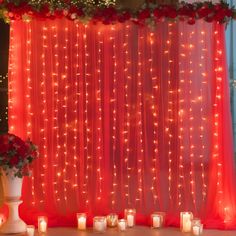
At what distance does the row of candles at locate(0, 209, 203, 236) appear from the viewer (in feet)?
15.0

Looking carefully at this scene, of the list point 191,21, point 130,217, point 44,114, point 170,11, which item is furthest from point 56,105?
point 191,21

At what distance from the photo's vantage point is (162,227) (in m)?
4.89

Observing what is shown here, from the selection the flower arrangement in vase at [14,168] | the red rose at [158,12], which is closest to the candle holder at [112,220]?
the flower arrangement in vase at [14,168]

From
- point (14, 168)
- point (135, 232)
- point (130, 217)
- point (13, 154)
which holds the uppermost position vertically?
point (13, 154)

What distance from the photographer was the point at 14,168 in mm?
4566

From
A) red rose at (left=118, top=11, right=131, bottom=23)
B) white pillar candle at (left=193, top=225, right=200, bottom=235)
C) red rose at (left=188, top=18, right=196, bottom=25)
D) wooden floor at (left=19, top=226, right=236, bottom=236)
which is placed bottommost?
wooden floor at (left=19, top=226, right=236, bottom=236)

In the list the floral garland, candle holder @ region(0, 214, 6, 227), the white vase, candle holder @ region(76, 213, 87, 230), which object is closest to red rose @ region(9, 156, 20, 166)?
the white vase

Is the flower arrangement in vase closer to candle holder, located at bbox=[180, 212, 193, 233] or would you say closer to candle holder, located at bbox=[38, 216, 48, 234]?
candle holder, located at bbox=[38, 216, 48, 234]

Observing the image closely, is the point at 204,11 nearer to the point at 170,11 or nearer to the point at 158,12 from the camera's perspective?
the point at 170,11

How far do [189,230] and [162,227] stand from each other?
11.1 inches

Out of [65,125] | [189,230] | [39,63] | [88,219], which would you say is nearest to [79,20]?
[39,63]

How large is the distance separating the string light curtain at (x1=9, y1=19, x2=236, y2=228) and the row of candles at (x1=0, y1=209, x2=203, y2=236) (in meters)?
0.14

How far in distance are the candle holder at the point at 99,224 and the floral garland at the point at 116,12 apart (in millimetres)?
1860

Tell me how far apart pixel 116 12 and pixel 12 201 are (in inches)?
79.2
